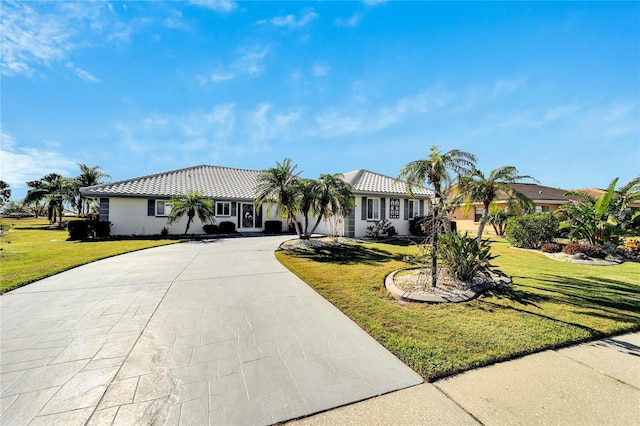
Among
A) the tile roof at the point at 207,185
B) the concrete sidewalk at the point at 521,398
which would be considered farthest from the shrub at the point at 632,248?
the concrete sidewalk at the point at 521,398

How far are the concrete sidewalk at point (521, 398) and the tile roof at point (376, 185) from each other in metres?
14.1

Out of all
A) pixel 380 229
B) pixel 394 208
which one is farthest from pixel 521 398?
pixel 394 208

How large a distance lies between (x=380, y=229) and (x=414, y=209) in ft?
13.5

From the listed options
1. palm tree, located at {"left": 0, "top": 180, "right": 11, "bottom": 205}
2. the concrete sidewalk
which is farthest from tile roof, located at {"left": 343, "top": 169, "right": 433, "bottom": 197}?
palm tree, located at {"left": 0, "top": 180, "right": 11, "bottom": 205}

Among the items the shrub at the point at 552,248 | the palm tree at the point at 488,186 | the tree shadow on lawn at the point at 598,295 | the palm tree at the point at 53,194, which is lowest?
the tree shadow on lawn at the point at 598,295

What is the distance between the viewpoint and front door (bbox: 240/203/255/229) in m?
20.8

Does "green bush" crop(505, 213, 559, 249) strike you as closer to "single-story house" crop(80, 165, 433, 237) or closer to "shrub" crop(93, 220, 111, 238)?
"single-story house" crop(80, 165, 433, 237)

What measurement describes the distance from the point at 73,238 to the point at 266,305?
1777 cm

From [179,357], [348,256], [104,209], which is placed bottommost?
[179,357]

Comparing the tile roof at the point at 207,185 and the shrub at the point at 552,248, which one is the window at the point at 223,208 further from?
the shrub at the point at 552,248

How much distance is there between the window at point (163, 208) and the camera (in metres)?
18.2

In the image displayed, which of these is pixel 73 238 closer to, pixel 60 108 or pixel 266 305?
pixel 60 108

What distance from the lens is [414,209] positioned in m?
19.8

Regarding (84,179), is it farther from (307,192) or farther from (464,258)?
(464,258)
